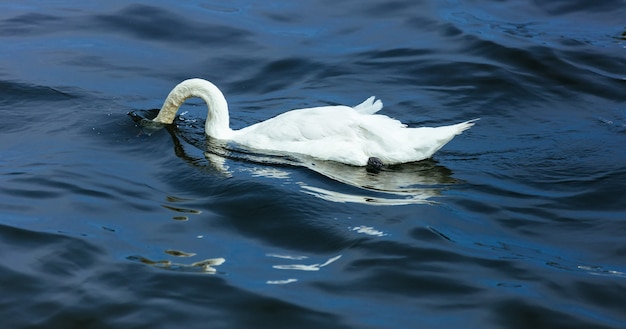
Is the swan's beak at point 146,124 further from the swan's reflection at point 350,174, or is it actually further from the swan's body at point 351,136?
the swan's body at point 351,136

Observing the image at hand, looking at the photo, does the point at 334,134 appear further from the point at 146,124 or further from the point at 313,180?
the point at 146,124

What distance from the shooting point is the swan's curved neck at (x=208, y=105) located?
38.0ft

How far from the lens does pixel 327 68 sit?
48.5 feet

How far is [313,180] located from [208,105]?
2.32 metres

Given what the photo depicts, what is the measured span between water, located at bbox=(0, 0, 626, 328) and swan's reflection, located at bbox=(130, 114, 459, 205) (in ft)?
0.13

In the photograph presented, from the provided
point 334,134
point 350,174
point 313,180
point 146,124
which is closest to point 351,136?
point 334,134

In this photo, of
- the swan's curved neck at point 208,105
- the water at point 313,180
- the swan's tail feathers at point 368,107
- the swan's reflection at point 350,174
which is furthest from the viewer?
the swan's curved neck at point 208,105

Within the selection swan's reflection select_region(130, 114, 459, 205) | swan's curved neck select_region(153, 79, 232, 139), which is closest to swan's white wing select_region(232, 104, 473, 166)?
swan's reflection select_region(130, 114, 459, 205)

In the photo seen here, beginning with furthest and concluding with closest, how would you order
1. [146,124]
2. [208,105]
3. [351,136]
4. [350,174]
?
[146,124], [208,105], [351,136], [350,174]

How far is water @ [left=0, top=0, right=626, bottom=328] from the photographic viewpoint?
7.19 m

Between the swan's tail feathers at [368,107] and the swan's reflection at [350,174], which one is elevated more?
the swan's tail feathers at [368,107]

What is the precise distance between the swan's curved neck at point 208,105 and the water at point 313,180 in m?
0.27

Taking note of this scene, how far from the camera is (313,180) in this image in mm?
9969

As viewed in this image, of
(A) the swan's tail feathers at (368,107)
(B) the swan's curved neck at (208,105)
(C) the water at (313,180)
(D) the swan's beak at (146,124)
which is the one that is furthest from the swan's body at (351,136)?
(D) the swan's beak at (146,124)
